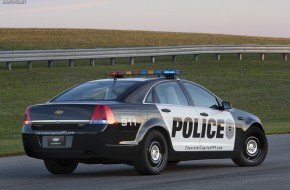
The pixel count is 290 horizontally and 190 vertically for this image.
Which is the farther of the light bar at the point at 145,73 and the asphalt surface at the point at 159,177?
the light bar at the point at 145,73

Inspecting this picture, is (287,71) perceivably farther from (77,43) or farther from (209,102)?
(209,102)

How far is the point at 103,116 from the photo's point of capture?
40.9 feet

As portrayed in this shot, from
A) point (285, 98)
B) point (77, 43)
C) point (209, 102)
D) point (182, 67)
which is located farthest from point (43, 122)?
point (77, 43)

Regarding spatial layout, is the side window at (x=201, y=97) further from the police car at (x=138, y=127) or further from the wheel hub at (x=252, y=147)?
the wheel hub at (x=252, y=147)

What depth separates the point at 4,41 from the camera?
174 ft

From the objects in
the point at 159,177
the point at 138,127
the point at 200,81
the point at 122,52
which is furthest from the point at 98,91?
the point at 122,52

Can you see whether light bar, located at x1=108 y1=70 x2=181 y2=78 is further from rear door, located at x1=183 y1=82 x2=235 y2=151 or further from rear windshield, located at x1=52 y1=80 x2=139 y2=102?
rear windshield, located at x1=52 y1=80 x2=139 y2=102

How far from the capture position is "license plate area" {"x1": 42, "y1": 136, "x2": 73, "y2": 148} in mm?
12531

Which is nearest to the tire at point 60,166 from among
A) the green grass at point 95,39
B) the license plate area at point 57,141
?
the license plate area at point 57,141

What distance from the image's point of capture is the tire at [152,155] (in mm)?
12781

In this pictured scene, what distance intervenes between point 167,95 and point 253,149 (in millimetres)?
1952

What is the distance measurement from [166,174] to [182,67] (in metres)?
28.0

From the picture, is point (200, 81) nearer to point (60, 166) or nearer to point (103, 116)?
point (60, 166)

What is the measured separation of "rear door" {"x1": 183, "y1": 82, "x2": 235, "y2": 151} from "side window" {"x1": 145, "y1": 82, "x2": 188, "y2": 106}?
212mm
